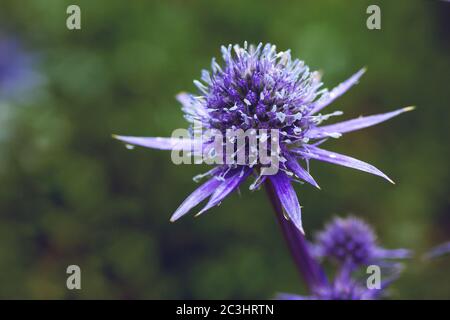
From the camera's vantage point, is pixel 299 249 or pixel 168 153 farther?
pixel 168 153

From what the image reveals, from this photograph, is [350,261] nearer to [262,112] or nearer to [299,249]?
[299,249]

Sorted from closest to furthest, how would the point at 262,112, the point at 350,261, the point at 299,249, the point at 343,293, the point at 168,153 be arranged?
the point at 262,112
the point at 299,249
the point at 343,293
the point at 350,261
the point at 168,153

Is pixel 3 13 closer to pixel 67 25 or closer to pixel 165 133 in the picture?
pixel 67 25

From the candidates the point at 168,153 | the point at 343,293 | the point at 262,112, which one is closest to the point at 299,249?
the point at 343,293

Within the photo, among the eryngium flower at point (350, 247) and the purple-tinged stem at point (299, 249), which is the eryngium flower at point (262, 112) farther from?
the eryngium flower at point (350, 247)

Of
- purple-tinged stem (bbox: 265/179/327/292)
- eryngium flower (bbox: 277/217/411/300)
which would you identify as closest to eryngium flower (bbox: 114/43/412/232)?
purple-tinged stem (bbox: 265/179/327/292)

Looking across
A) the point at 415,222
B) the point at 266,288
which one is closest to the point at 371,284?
the point at 266,288

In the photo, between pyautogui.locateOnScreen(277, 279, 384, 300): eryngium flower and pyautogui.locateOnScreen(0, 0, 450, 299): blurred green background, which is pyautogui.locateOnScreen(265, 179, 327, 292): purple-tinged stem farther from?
pyautogui.locateOnScreen(0, 0, 450, 299): blurred green background
